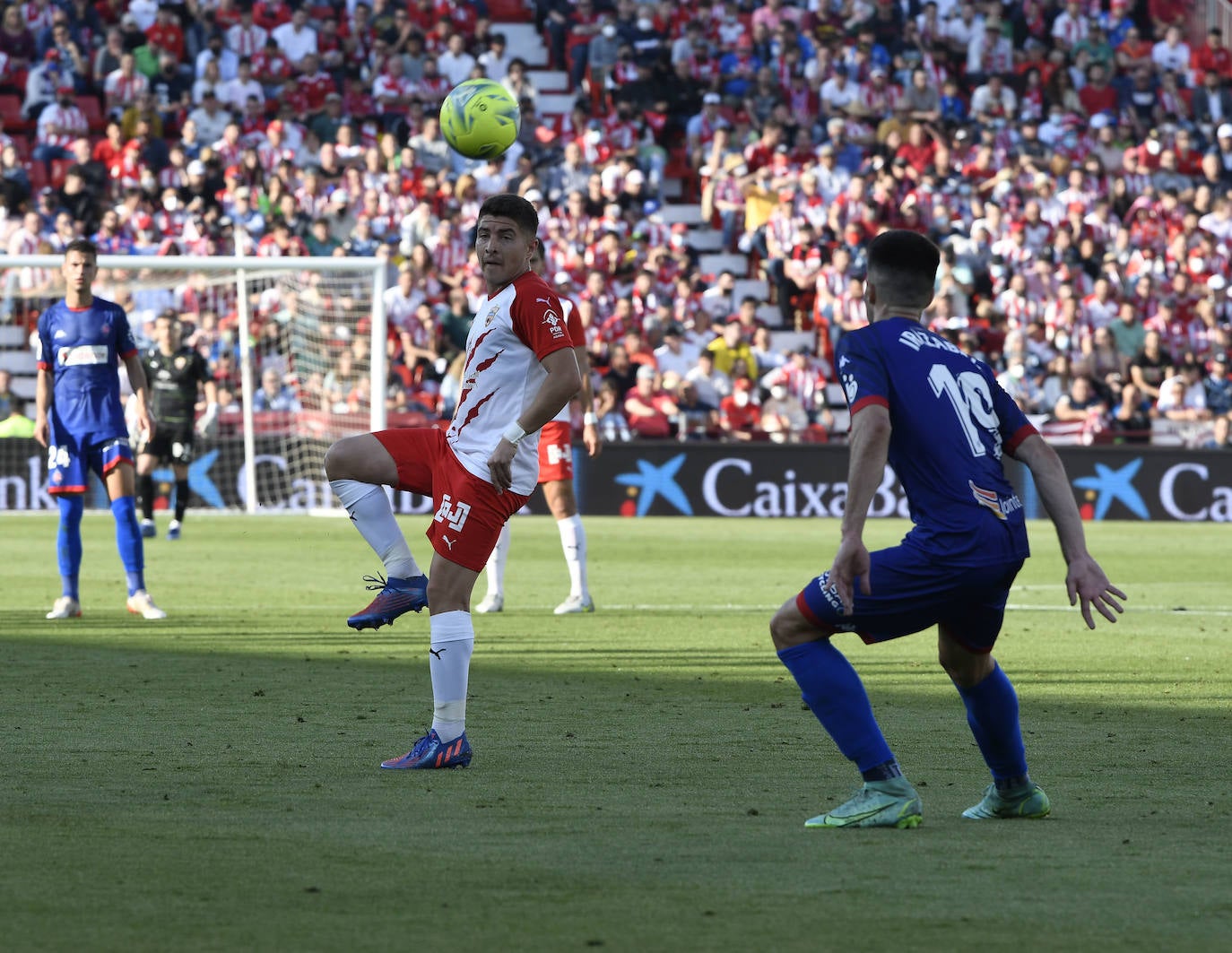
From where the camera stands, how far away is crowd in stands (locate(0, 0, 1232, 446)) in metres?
25.4

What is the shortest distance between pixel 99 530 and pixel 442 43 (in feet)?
37.8

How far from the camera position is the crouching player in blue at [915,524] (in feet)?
17.3

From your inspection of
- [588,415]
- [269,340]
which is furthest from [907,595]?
[269,340]

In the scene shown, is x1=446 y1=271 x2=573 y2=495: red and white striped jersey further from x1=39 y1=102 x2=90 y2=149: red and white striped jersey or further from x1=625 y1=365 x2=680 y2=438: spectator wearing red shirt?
x1=39 y1=102 x2=90 y2=149: red and white striped jersey

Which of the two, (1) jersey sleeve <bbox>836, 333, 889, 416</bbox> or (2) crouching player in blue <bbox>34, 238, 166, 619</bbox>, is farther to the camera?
(2) crouching player in blue <bbox>34, 238, 166, 619</bbox>

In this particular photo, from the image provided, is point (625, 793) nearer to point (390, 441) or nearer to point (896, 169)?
point (390, 441)

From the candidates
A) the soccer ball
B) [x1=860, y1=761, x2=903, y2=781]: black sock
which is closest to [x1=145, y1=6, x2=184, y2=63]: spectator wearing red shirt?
the soccer ball

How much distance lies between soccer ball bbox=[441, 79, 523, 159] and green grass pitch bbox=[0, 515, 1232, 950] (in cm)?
268

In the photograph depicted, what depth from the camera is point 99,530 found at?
21375 millimetres

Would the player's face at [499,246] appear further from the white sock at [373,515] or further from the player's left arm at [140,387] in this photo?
the player's left arm at [140,387]

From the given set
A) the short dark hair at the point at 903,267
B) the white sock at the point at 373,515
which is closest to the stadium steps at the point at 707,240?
the white sock at the point at 373,515

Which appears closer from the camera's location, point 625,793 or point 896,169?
point 625,793

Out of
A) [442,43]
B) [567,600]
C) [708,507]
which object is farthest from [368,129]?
[567,600]

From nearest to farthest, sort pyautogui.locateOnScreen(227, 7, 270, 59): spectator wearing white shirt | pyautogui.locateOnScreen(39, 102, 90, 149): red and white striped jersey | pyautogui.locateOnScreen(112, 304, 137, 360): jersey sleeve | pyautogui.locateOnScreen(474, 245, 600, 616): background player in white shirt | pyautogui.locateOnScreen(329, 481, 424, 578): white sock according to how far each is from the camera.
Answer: pyautogui.locateOnScreen(329, 481, 424, 578): white sock → pyautogui.locateOnScreen(112, 304, 137, 360): jersey sleeve → pyautogui.locateOnScreen(474, 245, 600, 616): background player in white shirt → pyautogui.locateOnScreen(39, 102, 90, 149): red and white striped jersey → pyautogui.locateOnScreen(227, 7, 270, 59): spectator wearing white shirt
